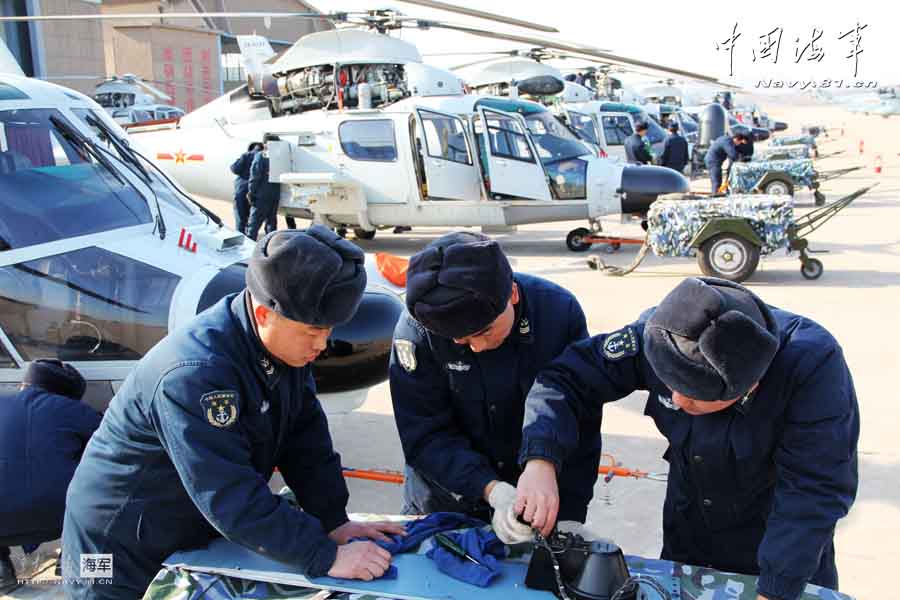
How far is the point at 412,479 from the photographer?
2688 millimetres

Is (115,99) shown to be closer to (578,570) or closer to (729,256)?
(729,256)

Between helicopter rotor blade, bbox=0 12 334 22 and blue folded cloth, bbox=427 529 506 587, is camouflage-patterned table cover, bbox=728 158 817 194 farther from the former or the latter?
blue folded cloth, bbox=427 529 506 587

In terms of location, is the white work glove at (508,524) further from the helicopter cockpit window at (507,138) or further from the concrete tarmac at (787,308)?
the helicopter cockpit window at (507,138)

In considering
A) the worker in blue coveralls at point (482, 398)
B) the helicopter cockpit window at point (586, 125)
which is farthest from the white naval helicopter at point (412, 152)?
the worker in blue coveralls at point (482, 398)

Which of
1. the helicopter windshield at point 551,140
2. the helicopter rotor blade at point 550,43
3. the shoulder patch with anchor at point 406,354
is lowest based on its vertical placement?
the shoulder patch with anchor at point 406,354

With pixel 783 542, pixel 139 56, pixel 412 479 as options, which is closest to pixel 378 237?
pixel 412 479

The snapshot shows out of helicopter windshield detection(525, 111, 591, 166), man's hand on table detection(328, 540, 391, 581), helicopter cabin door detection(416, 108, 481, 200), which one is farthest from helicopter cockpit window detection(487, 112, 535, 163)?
man's hand on table detection(328, 540, 391, 581)

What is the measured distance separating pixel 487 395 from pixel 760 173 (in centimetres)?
1413

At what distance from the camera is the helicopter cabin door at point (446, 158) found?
10.5 metres

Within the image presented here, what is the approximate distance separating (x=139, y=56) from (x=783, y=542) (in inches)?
1485

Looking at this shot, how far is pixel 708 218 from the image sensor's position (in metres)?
8.60

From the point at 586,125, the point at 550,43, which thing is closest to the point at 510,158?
the point at 550,43

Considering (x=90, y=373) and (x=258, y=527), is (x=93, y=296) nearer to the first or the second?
(x=90, y=373)

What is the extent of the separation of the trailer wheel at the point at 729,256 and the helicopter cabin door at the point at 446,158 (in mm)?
3246
